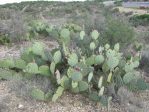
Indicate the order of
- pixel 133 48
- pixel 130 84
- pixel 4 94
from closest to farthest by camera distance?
pixel 4 94, pixel 130 84, pixel 133 48

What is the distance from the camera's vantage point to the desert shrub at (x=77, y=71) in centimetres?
696

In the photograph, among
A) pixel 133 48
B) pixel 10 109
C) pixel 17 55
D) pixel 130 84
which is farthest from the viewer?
pixel 133 48

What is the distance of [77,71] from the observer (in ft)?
23.5

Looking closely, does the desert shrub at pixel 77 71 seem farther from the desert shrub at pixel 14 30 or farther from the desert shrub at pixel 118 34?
the desert shrub at pixel 14 30

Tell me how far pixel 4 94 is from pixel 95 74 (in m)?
1.79

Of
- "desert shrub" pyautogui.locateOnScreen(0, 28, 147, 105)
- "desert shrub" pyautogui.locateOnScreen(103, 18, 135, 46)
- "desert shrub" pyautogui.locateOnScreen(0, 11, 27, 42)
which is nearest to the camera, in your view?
"desert shrub" pyautogui.locateOnScreen(0, 28, 147, 105)

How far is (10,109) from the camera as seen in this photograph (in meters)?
6.58

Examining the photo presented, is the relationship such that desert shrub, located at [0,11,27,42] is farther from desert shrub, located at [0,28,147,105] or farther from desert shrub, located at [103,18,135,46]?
desert shrub, located at [0,28,147,105]

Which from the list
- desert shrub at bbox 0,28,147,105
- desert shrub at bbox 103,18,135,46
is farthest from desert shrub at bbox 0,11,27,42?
desert shrub at bbox 0,28,147,105

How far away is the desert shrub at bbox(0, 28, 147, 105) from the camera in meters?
6.96

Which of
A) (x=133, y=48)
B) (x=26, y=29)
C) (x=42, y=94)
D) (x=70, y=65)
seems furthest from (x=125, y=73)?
(x=26, y=29)

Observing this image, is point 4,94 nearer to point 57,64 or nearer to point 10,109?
point 10,109

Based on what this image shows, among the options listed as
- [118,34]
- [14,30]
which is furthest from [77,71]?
[14,30]

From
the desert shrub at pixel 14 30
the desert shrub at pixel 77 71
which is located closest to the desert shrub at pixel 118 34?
the desert shrub at pixel 77 71
